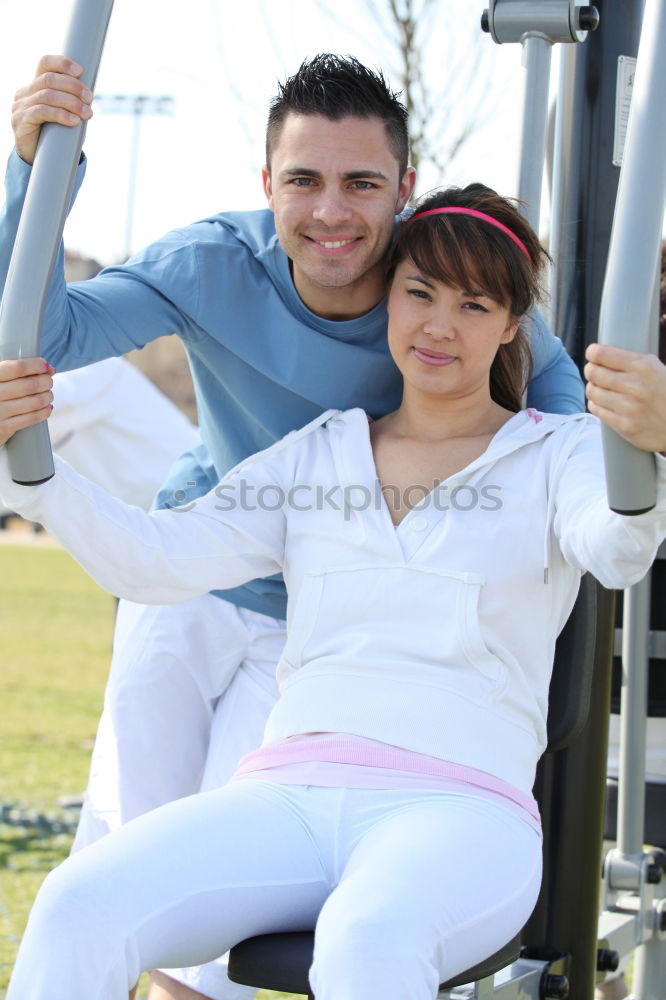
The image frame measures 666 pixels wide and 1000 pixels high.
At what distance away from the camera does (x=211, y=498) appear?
205 cm

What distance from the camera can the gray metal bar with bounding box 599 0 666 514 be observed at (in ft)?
4.36

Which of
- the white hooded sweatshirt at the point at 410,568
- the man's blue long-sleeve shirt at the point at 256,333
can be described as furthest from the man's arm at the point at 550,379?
the white hooded sweatshirt at the point at 410,568

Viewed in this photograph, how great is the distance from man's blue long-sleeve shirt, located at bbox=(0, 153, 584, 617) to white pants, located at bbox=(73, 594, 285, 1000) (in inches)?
14.4

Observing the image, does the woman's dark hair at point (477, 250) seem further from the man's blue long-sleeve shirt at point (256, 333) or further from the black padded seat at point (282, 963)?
the black padded seat at point (282, 963)

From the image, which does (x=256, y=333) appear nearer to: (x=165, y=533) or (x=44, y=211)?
(x=165, y=533)

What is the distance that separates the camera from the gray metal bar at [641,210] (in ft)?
4.36

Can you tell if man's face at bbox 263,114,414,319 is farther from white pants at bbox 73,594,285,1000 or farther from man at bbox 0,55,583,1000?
white pants at bbox 73,594,285,1000

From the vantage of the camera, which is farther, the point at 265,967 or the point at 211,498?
the point at 211,498

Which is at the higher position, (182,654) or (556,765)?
(182,654)

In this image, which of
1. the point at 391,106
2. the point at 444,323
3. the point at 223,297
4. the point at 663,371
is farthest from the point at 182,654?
the point at 663,371

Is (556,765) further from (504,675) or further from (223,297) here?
(223,297)

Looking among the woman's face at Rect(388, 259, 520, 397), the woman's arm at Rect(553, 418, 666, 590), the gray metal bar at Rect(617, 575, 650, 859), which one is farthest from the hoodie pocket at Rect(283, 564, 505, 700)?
Result: the gray metal bar at Rect(617, 575, 650, 859)

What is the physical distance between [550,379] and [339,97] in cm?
58

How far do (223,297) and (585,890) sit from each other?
1.23m
